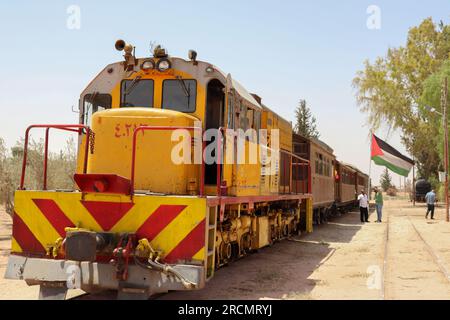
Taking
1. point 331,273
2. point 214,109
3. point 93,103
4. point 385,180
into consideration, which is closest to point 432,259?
point 331,273

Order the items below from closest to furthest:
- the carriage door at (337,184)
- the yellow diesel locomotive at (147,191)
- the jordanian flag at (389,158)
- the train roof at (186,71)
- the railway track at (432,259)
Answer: the yellow diesel locomotive at (147,191), the train roof at (186,71), the railway track at (432,259), the carriage door at (337,184), the jordanian flag at (389,158)

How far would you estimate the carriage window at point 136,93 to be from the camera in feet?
22.6

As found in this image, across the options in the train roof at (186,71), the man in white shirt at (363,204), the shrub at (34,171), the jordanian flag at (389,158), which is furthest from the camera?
the jordanian flag at (389,158)

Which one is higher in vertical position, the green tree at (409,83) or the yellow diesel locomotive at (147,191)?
the green tree at (409,83)

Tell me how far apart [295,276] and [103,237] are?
13.0ft

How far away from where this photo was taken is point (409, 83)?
37.4 m

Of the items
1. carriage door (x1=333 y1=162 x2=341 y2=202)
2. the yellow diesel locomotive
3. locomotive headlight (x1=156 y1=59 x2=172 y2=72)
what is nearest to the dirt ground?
the yellow diesel locomotive

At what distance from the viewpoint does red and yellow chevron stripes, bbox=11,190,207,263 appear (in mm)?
5301

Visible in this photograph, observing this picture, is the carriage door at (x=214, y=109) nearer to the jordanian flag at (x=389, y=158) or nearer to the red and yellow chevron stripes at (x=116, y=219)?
the red and yellow chevron stripes at (x=116, y=219)

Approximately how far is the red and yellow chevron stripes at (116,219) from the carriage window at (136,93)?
1836 millimetres

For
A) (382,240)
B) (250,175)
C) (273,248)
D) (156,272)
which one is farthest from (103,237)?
(382,240)

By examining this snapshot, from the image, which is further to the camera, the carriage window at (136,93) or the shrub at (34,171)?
the shrub at (34,171)

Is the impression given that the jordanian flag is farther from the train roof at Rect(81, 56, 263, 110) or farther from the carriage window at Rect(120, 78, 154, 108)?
the carriage window at Rect(120, 78, 154, 108)

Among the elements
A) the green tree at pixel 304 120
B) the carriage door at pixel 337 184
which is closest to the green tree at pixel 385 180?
the green tree at pixel 304 120
